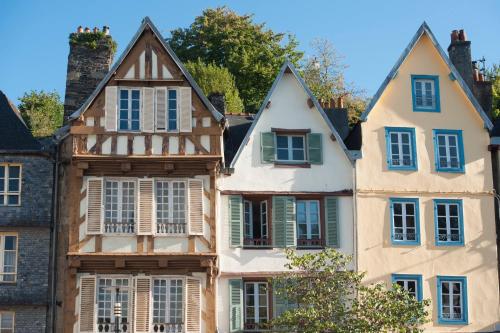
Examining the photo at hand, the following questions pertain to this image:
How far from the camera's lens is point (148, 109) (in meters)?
33.4

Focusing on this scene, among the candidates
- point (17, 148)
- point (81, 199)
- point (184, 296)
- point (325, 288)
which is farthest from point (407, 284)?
point (17, 148)

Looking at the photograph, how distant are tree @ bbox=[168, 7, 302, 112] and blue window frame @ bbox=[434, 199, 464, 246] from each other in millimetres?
21297

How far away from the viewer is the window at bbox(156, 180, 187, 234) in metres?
32.5

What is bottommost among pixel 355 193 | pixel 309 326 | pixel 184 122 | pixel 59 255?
pixel 309 326

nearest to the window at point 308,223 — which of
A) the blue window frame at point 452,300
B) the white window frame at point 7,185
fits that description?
the blue window frame at point 452,300

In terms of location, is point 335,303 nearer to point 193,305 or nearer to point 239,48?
point 193,305

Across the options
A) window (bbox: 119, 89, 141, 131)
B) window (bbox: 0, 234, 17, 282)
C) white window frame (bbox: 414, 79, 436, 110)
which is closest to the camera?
window (bbox: 0, 234, 17, 282)

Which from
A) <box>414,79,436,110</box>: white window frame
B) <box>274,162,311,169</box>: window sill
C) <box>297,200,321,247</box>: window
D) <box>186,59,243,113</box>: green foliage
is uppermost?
<box>186,59,243,113</box>: green foliage

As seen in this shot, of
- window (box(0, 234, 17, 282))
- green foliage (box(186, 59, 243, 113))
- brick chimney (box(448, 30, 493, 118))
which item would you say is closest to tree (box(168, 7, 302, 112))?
green foliage (box(186, 59, 243, 113))

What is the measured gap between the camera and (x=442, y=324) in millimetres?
33531

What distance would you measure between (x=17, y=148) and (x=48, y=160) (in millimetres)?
1198

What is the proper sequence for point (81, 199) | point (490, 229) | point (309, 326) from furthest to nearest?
point (490, 229)
point (81, 199)
point (309, 326)

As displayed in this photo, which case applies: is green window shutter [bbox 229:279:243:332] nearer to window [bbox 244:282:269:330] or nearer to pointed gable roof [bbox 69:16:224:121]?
window [bbox 244:282:269:330]

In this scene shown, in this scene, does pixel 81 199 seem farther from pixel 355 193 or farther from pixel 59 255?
pixel 355 193
